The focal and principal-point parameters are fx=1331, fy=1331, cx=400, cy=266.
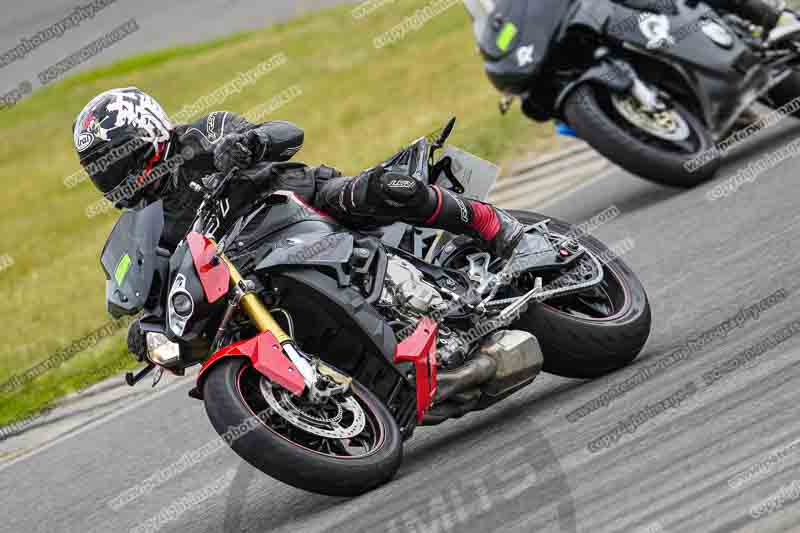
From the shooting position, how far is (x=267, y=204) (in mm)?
5406

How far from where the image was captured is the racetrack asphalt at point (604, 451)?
161 inches

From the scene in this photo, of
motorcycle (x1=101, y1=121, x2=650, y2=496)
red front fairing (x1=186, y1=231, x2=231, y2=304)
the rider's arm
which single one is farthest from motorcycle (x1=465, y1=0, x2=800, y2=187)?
red front fairing (x1=186, y1=231, x2=231, y2=304)

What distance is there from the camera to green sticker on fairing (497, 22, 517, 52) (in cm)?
878

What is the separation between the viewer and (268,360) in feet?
15.8

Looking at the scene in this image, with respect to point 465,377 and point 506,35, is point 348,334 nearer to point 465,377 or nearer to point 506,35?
point 465,377

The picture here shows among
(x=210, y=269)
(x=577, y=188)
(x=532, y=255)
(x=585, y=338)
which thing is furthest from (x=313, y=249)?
(x=577, y=188)

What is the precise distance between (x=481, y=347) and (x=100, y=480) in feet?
7.25

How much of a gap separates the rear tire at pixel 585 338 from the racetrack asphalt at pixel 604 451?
8 cm

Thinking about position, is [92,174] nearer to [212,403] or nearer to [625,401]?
[212,403]

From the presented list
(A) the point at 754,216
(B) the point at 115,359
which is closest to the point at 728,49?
(A) the point at 754,216

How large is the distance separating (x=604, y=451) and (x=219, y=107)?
15.1 metres

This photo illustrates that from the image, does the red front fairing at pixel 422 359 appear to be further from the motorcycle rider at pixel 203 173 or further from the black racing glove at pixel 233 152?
the black racing glove at pixel 233 152

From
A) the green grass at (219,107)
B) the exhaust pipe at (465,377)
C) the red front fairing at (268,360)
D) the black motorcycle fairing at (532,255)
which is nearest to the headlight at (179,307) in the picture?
the red front fairing at (268,360)

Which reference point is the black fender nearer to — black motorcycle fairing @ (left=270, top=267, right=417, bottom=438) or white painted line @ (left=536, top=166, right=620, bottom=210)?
white painted line @ (left=536, top=166, right=620, bottom=210)
